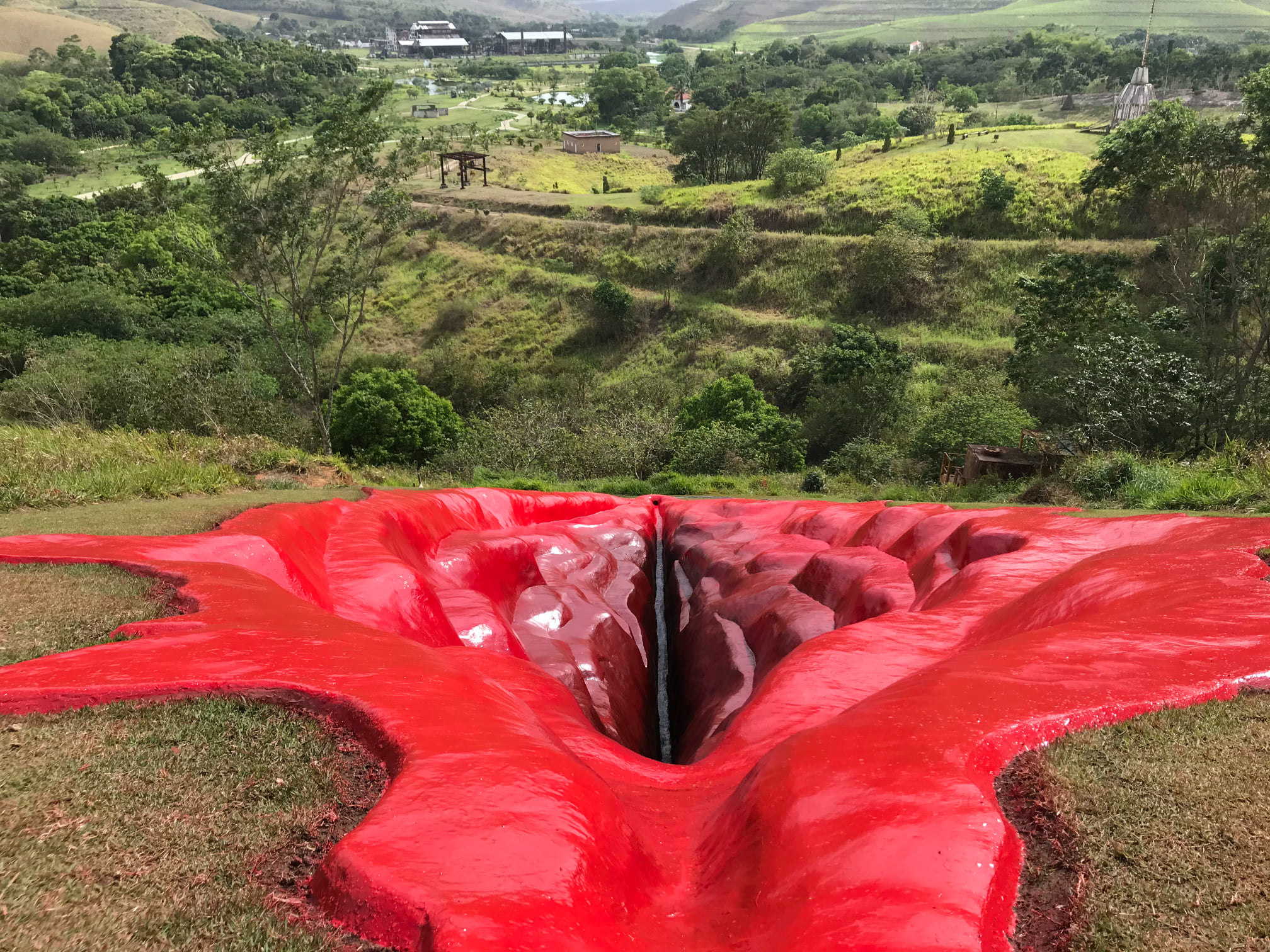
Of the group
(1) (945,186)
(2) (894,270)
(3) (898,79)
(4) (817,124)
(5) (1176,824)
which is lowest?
(5) (1176,824)

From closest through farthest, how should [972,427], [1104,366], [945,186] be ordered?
1. [1104,366]
2. [972,427]
3. [945,186]

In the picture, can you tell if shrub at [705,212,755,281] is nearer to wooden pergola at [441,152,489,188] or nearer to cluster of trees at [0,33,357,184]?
wooden pergola at [441,152,489,188]

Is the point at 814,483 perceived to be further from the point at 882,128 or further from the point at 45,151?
the point at 45,151

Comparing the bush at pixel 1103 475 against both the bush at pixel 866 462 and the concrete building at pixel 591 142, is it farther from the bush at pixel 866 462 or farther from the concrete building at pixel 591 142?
the concrete building at pixel 591 142

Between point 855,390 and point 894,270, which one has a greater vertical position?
point 894,270

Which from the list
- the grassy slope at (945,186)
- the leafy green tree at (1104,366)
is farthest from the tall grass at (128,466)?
the grassy slope at (945,186)

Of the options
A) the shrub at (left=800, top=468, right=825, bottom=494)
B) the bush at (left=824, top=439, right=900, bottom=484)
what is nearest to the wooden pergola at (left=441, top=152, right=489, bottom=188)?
the bush at (left=824, top=439, right=900, bottom=484)

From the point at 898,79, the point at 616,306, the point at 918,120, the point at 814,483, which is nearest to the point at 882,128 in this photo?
the point at 918,120
